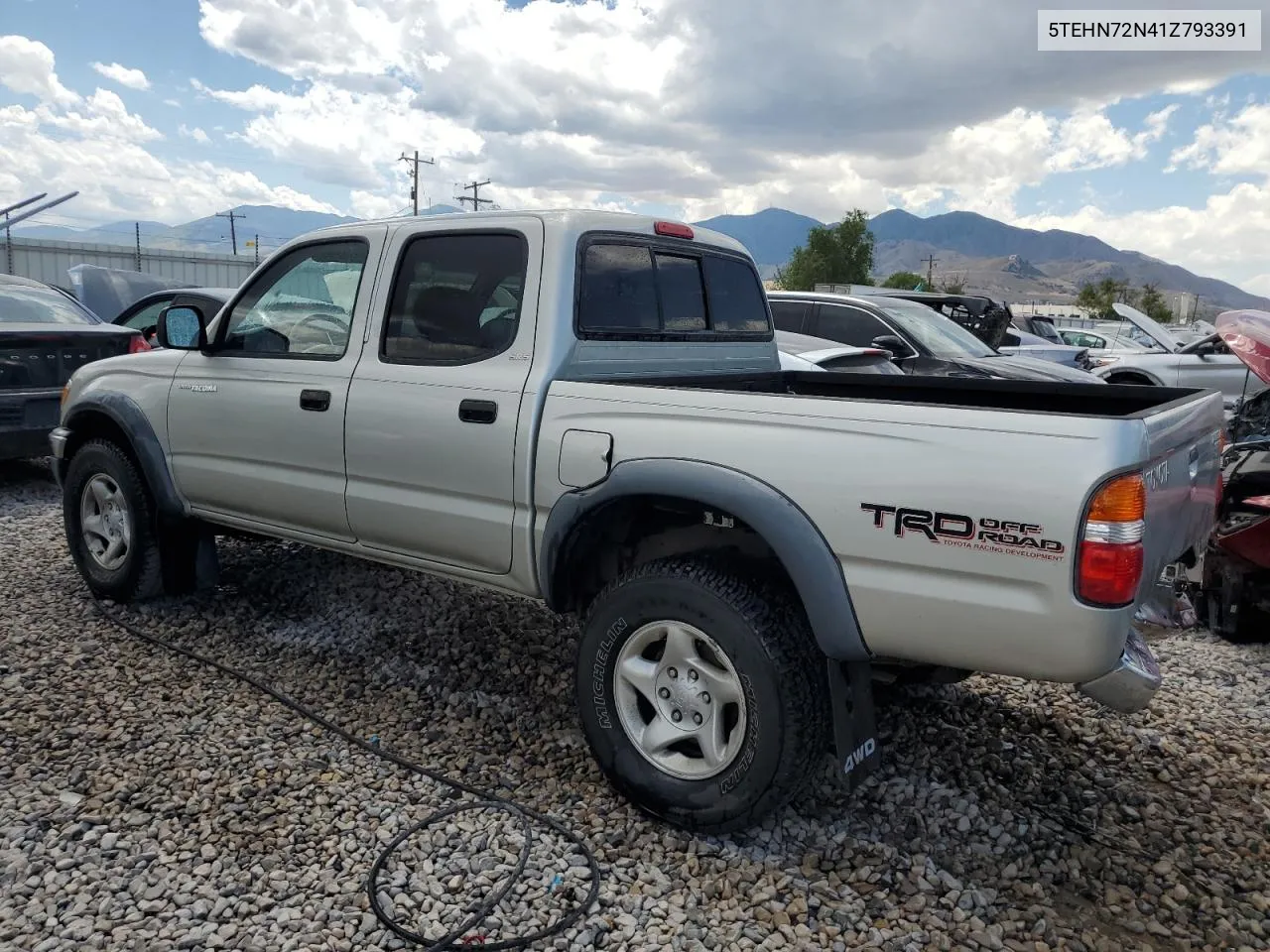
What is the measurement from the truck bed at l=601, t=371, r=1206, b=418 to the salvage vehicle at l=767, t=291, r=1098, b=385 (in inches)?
194

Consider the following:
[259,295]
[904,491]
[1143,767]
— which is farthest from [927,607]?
[259,295]

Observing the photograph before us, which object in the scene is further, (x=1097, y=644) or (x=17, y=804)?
(x=17, y=804)

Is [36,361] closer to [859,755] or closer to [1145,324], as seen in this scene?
[859,755]

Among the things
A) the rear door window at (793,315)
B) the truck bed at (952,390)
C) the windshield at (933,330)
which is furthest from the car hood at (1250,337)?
the rear door window at (793,315)

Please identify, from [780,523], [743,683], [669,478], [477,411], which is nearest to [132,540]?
[477,411]

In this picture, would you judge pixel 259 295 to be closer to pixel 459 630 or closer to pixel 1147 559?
pixel 459 630

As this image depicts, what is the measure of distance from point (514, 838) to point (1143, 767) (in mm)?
2338

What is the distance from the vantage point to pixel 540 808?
3256mm

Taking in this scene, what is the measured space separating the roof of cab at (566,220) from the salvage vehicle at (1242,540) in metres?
2.84

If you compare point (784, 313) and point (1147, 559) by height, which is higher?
point (784, 313)

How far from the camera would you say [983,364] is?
355 inches

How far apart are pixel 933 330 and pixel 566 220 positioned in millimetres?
7216

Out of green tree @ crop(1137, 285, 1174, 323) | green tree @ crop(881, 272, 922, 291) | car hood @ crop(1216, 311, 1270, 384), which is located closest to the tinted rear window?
car hood @ crop(1216, 311, 1270, 384)

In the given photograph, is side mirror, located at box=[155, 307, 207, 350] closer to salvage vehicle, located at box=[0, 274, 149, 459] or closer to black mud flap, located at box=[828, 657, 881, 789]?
black mud flap, located at box=[828, 657, 881, 789]
